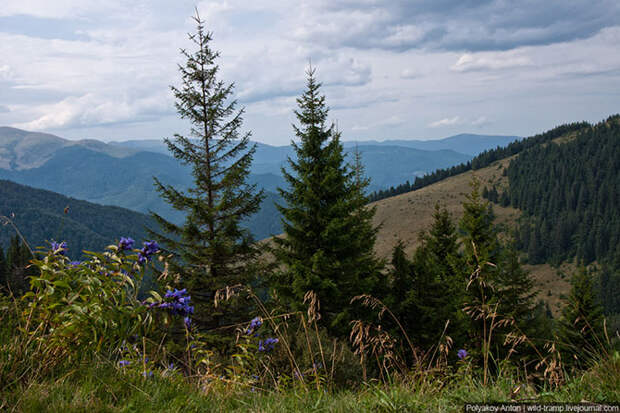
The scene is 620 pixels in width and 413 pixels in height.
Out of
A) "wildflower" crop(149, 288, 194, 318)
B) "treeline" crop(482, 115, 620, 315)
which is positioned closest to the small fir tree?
"wildflower" crop(149, 288, 194, 318)

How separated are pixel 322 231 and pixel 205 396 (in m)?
14.4

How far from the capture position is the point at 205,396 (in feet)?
9.08

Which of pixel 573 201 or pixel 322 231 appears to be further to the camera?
pixel 573 201

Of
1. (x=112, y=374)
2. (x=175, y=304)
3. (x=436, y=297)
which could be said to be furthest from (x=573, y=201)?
(x=112, y=374)

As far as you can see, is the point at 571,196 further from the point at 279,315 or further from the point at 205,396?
the point at 205,396

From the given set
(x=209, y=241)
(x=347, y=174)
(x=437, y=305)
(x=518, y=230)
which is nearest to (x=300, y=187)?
(x=347, y=174)

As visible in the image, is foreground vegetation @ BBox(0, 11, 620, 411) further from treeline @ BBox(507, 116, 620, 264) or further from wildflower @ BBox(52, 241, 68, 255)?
treeline @ BBox(507, 116, 620, 264)

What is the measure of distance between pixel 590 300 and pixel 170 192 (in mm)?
26126

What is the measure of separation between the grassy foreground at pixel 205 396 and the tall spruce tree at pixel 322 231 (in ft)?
42.6

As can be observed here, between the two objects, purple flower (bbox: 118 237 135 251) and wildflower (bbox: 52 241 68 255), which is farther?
purple flower (bbox: 118 237 135 251)

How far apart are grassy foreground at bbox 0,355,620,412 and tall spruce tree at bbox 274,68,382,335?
13.0 metres

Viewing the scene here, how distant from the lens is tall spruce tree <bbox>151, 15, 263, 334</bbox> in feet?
53.9

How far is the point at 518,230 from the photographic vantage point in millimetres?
149375

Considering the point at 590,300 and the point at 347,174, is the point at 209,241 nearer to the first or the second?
the point at 347,174
